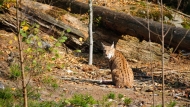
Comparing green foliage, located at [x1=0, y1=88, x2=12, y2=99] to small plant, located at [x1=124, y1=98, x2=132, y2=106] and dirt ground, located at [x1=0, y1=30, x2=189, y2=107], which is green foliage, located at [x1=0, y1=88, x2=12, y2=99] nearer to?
dirt ground, located at [x1=0, y1=30, x2=189, y2=107]

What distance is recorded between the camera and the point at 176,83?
35.4 ft

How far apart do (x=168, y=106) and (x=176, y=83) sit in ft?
8.02

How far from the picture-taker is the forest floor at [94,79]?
30.1 feet

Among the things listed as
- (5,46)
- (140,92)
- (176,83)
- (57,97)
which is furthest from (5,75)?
(176,83)

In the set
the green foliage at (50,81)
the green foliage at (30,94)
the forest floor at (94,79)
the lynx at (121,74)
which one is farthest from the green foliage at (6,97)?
the lynx at (121,74)

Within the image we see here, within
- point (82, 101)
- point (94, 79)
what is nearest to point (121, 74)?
point (94, 79)

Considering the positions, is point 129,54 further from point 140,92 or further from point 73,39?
point 140,92

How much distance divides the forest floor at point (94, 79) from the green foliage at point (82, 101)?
19.2 inches

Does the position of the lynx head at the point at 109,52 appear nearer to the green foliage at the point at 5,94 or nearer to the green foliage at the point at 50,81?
the green foliage at the point at 50,81

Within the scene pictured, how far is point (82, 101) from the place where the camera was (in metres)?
8.22

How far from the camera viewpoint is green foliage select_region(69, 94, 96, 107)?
818 centimetres

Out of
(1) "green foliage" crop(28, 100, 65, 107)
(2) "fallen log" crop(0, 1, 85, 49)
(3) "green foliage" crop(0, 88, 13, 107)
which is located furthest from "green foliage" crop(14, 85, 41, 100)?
(2) "fallen log" crop(0, 1, 85, 49)

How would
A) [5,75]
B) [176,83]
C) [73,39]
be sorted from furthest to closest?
1. [73,39]
2. [176,83]
3. [5,75]

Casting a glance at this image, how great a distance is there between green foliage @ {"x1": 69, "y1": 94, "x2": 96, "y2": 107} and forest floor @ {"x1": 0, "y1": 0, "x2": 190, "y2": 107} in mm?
487
